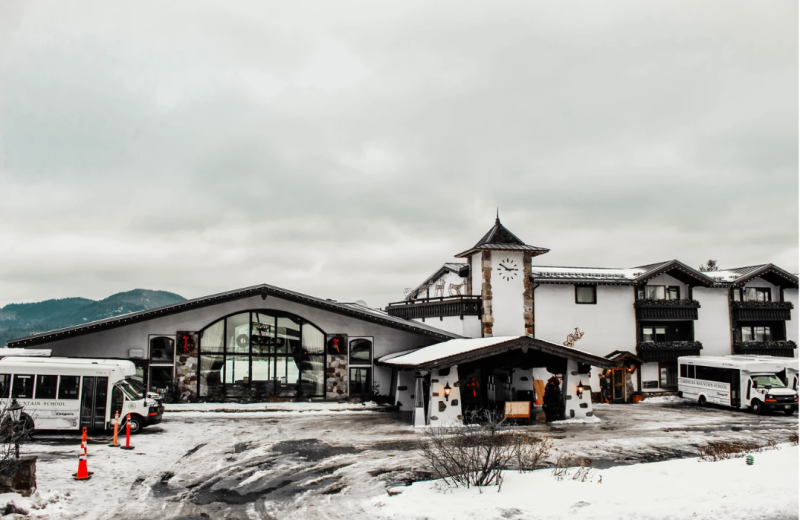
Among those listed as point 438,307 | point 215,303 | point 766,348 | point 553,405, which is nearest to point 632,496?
point 553,405

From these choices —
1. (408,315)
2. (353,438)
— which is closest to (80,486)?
(353,438)

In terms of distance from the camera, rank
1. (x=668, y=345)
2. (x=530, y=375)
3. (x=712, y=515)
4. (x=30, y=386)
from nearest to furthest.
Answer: (x=712, y=515)
(x=30, y=386)
(x=530, y=375)
(x=668, y=345)

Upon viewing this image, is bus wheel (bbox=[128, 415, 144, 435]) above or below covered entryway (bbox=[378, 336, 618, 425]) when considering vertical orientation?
below

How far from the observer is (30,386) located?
20.7 m

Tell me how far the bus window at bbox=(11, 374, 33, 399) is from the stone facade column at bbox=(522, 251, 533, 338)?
79.9 feet

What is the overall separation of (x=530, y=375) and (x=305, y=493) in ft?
59.2

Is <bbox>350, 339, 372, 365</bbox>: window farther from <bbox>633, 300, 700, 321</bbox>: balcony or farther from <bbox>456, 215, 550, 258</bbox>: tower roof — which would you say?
<bbox>633, 300, 700, 321</bbox>: balcony

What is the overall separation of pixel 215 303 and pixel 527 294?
17328 mm

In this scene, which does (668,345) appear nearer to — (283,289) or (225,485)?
(283,289)

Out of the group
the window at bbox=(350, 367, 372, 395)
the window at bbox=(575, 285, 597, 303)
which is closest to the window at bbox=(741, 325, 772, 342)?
the window at bbox=(575, 285, 597, 303)

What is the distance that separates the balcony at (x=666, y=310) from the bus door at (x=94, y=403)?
97.4 ft

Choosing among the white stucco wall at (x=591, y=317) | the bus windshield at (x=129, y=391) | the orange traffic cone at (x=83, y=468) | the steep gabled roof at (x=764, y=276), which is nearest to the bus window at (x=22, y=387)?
the bus windshield at (x=129, y=391)

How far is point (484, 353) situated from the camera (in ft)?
80.4

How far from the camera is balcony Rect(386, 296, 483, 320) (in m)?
34.5
